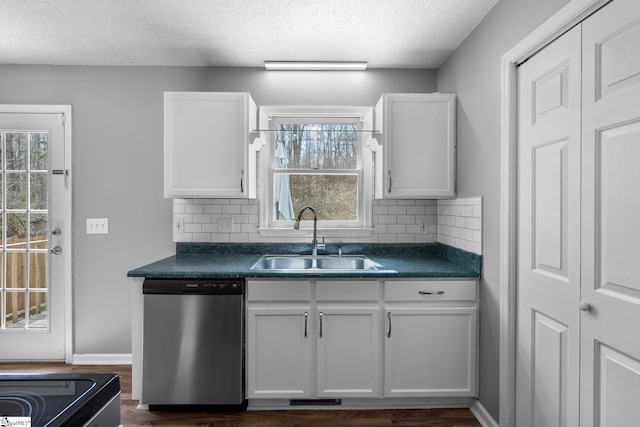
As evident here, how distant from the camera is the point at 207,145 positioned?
2.58 meters

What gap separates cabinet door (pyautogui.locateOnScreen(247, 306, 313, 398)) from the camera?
7.39 ft

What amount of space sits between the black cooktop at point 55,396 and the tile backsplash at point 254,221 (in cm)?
224

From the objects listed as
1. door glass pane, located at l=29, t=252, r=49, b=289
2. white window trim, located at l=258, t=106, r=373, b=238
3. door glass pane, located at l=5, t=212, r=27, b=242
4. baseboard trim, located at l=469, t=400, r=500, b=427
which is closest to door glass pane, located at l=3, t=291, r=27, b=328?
door glass pane, located at l=29, t=252, r=49, b=289

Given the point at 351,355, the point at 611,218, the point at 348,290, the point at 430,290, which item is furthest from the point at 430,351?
the point at 611,218

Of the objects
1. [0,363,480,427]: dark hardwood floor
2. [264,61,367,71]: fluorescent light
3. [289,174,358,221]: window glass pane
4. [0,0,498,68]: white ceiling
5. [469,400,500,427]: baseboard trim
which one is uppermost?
[0,0,498,68]: white ceiling

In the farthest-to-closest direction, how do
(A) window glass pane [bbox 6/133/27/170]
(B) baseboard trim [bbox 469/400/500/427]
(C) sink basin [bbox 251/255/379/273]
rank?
(A) window glass pane [bbox 6/133/27/170] < (C) sink basin [bbox 251/255/379/273] < (B) baseboard trim [bbox 469/400/500/427]

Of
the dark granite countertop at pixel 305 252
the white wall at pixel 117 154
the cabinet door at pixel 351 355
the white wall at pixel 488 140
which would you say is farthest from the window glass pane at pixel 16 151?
the white wall at pixel 488 140

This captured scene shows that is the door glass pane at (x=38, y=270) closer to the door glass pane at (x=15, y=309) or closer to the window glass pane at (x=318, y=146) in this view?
the door glass pane at (x=15, y=309)

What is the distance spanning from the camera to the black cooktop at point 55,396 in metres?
0.59

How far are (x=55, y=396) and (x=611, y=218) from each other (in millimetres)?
1710

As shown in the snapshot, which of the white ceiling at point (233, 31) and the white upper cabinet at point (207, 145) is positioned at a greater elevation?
the white ceiling at point (233, 31)

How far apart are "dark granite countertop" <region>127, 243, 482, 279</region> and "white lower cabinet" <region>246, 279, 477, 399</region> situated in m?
0.07

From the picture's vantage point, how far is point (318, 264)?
2.85 m

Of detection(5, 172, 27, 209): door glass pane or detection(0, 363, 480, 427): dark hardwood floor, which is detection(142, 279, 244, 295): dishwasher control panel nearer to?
detection(0, 363, 480, 427): dark hardwood floor
